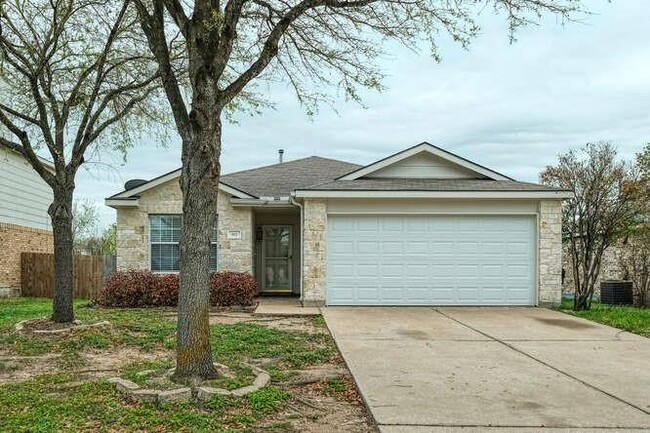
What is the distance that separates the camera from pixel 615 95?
14844mm

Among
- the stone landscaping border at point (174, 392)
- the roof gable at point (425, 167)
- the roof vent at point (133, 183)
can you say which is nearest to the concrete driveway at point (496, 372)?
the stone landscaping border at point (174, 392)

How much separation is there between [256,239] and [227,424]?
12.3 meters

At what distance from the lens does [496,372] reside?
6.93m

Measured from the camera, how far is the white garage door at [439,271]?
13570 millimetres

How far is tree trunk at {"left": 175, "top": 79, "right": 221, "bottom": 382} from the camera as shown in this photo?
597cm

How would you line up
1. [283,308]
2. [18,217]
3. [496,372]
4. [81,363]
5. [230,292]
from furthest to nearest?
[18,217], [230,292], [283,308], [81,363], [496,372]

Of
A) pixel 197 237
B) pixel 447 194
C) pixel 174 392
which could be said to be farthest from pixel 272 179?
pixel 174 392

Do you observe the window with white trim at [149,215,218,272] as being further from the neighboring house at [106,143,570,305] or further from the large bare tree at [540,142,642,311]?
the large bare tree at [540,142,642,311]

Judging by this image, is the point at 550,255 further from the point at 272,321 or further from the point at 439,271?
the point at 272,321

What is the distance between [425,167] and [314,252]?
3.75 metres

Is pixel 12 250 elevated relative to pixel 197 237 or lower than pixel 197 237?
lower

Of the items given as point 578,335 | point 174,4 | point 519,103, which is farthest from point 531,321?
point 174,4

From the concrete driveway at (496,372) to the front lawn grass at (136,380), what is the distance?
3.00 feet

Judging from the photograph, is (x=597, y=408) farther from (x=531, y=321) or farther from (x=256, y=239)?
(x=256, y=239)
